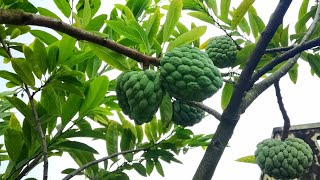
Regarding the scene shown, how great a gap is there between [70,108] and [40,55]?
0.76 feet

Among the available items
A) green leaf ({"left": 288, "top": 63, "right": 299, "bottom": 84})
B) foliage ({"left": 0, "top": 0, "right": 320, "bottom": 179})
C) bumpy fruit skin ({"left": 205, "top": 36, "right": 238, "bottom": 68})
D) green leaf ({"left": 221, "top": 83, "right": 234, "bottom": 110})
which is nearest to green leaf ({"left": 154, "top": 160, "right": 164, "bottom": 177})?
foliage ({"left": 0, "top": 0, "right": 320, "bottom": 179})

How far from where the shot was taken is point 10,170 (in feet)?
5.43

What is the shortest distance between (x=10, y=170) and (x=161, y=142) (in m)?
0.65

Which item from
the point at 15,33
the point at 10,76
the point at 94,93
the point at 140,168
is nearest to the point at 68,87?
the point at 94,93

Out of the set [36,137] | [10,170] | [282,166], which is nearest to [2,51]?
[36,137]

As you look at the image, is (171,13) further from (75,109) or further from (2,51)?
(2,51)

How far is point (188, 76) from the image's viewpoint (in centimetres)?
124

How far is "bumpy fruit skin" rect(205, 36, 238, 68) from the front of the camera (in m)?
1.93

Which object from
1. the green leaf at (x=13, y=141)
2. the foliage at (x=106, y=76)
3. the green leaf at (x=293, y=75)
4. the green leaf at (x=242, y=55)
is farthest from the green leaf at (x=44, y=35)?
the green leaf at (x=293, y=75)

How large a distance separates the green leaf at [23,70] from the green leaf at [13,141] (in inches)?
7.6

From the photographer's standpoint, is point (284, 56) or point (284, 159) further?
point (284, 159)

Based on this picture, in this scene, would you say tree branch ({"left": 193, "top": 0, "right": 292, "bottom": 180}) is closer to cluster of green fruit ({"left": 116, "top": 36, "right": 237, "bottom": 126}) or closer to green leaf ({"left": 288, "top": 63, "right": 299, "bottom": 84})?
cluster of green fruit ({"left": 116, "top": 36, "right": 237, "bottom": 126})

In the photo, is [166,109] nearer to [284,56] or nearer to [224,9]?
[284,56]

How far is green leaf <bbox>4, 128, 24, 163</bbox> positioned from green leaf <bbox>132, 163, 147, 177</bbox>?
0.54 metres
